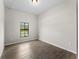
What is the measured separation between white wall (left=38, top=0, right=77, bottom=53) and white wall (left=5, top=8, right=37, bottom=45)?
1747 millimetres

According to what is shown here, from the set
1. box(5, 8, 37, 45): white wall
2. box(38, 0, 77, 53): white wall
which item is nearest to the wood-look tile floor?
box(38, 0, 77, 53): white wall

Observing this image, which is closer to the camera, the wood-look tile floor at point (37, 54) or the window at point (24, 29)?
the wood-look tile floor at point (37, 54)

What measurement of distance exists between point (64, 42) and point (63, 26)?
2.97 feet

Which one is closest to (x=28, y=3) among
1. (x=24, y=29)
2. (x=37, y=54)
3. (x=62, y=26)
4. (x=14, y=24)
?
(x=14, y=24)

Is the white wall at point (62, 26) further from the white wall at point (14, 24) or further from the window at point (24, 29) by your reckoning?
the window at point (24, 29)

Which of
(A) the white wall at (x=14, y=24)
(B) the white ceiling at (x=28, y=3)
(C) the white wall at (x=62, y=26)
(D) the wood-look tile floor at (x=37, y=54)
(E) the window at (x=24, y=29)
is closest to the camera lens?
(D) the wood-look tile floor at (x=37, y=54)

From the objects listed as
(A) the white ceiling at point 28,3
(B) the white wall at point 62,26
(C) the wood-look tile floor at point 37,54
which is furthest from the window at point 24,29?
(C) the wood-look tile floor at point 37,54

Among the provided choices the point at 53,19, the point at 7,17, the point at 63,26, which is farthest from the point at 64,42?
the point at 7,17

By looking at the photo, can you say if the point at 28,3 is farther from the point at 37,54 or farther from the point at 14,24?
the point at 37,54

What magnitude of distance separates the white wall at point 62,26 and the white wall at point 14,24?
1747 mm

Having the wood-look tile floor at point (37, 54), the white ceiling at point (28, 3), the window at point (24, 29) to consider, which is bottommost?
the wood-look tile floor at point (37, 54)

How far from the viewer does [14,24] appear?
5328 millimetres

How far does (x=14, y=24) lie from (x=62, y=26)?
359cm

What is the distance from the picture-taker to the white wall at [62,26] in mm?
3340
